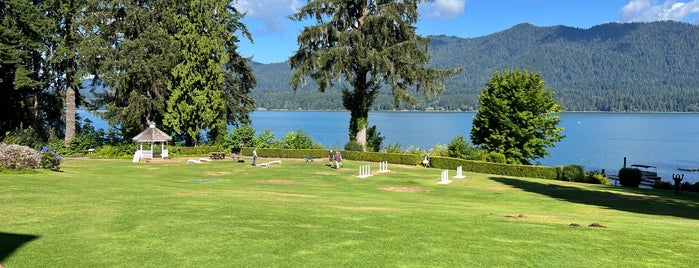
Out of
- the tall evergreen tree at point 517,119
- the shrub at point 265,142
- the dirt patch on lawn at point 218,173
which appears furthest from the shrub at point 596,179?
the shrub at point 265,142

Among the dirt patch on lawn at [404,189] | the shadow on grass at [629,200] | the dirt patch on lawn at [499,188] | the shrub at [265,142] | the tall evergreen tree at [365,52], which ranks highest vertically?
the tall evergreen tree at [365,52]

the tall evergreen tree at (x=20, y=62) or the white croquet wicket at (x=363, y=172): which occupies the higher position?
the tall evergreen tree at (x=20, y=62)

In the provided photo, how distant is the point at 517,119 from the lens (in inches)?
2112

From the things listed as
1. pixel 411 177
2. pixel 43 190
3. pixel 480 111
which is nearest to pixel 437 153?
pixel 480 111

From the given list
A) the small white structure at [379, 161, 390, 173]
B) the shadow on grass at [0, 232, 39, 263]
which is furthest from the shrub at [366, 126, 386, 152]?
the shadow on grass at [0, 232, 39, 263]

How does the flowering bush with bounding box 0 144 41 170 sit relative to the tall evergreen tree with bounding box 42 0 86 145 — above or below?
below

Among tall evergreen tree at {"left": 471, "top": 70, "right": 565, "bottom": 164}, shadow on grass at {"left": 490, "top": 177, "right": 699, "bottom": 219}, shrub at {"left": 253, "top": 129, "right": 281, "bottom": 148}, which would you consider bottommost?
shadow on grass at {"left": 490, "top": 177, "right": 699, "bottom": 219}

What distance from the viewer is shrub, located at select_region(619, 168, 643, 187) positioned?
3831 cm

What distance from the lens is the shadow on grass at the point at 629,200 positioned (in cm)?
2292

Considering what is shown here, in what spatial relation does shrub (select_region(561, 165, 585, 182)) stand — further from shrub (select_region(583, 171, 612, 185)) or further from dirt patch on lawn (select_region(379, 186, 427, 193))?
dirt patch on lawn (select_region(379, 186, 427, 193))

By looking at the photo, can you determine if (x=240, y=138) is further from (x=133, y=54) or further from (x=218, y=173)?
(x=218, y=173)

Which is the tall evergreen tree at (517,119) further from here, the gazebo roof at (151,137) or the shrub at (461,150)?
the gazebo roof at (151,137)

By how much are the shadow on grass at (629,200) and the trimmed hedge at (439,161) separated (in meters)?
6.69

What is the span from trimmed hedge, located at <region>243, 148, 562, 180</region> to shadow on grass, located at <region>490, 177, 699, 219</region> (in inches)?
263
